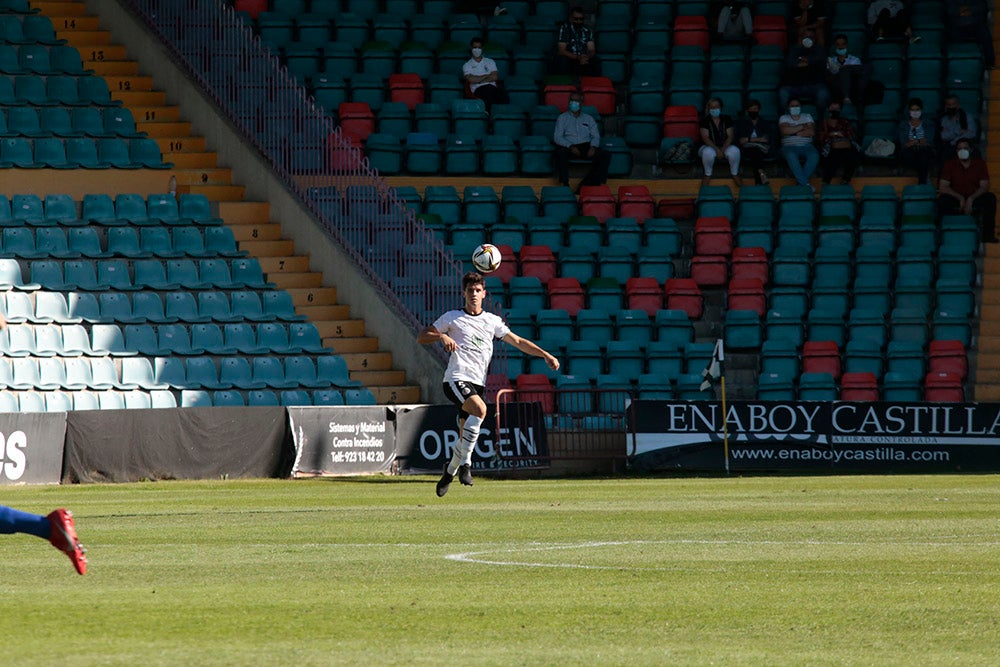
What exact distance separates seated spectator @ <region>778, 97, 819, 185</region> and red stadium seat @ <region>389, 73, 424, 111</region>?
7.07 m

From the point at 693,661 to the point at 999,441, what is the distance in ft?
62.9

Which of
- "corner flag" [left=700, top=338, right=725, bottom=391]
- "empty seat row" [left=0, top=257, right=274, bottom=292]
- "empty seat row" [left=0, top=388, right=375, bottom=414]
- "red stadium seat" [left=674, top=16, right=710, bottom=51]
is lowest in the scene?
"empty seat row" [left=0, top=388, right=375, bottom=414]

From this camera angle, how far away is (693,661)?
22.8 ft

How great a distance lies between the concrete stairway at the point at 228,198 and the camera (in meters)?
27.2

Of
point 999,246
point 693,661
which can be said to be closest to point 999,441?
point 999,246

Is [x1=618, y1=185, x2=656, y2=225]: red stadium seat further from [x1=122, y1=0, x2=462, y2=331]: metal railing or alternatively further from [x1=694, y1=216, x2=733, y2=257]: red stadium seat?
[x1=122, y1=0, x2=462, y2=331]: metal railing

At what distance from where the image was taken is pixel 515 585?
9.53 m

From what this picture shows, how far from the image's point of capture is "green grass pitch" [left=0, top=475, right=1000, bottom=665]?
7.25m

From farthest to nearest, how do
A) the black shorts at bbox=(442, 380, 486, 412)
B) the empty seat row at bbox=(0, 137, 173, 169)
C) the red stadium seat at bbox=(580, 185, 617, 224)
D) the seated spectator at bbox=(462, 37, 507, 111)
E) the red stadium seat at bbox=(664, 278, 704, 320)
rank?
the seated spectator at bbox=(462, 37, 507, 111) < the red stadium seat at bbox=(580, 185, 617, 224) < the red stadium seat at bbox=(664, 278, 704, 320) < the empty seat row at bbox=(0, 137, 173, 169) < the black shorts at bbox=(442, 380, 486, 412)

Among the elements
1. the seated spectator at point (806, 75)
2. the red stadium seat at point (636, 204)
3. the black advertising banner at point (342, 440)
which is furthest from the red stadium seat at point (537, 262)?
the seated spectator at point (806, 75)

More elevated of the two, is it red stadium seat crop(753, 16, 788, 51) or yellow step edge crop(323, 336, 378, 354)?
red stadium seat crop(753, 16, 788, 51)

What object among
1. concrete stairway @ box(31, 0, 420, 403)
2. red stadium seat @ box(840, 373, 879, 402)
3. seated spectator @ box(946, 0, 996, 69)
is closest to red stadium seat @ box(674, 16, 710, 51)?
seated spectator @ box(946, 0, 996, 69)

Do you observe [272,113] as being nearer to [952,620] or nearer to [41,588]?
[41,588]

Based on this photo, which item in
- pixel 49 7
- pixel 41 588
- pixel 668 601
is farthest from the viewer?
pixel 49 7
